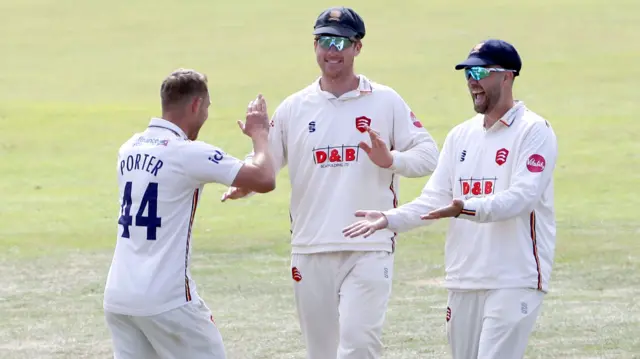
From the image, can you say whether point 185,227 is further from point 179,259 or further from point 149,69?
point 149,69

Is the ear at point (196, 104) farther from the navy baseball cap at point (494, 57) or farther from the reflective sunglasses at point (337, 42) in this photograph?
the navy baseball cap at point (494, 57)

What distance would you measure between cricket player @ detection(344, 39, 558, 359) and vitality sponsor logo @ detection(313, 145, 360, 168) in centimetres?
77

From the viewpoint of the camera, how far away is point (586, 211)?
20.0 meters

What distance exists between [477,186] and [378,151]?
0.76 m

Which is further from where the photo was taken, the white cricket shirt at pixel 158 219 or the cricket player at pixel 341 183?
the cricket player at pixel 341 183

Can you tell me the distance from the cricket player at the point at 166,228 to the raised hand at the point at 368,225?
0.50 m

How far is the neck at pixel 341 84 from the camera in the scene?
7.83 m

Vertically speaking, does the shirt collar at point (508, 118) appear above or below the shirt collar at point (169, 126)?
above

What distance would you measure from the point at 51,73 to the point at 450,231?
28.1m

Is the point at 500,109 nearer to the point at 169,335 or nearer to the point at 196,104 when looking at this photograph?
the point at 196,104

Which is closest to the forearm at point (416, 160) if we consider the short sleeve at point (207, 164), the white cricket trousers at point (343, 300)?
the white cricket trousers at point (343, 300)

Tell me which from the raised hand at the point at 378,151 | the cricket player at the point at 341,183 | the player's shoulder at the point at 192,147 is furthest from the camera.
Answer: the cricket player at the point at 341,183

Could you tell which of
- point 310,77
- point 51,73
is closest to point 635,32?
point 310,77

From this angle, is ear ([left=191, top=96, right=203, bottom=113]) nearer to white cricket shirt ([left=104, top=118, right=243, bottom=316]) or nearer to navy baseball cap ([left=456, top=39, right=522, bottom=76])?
white cricket shirt ([left=104, top=118, right=243, bottom=316])
